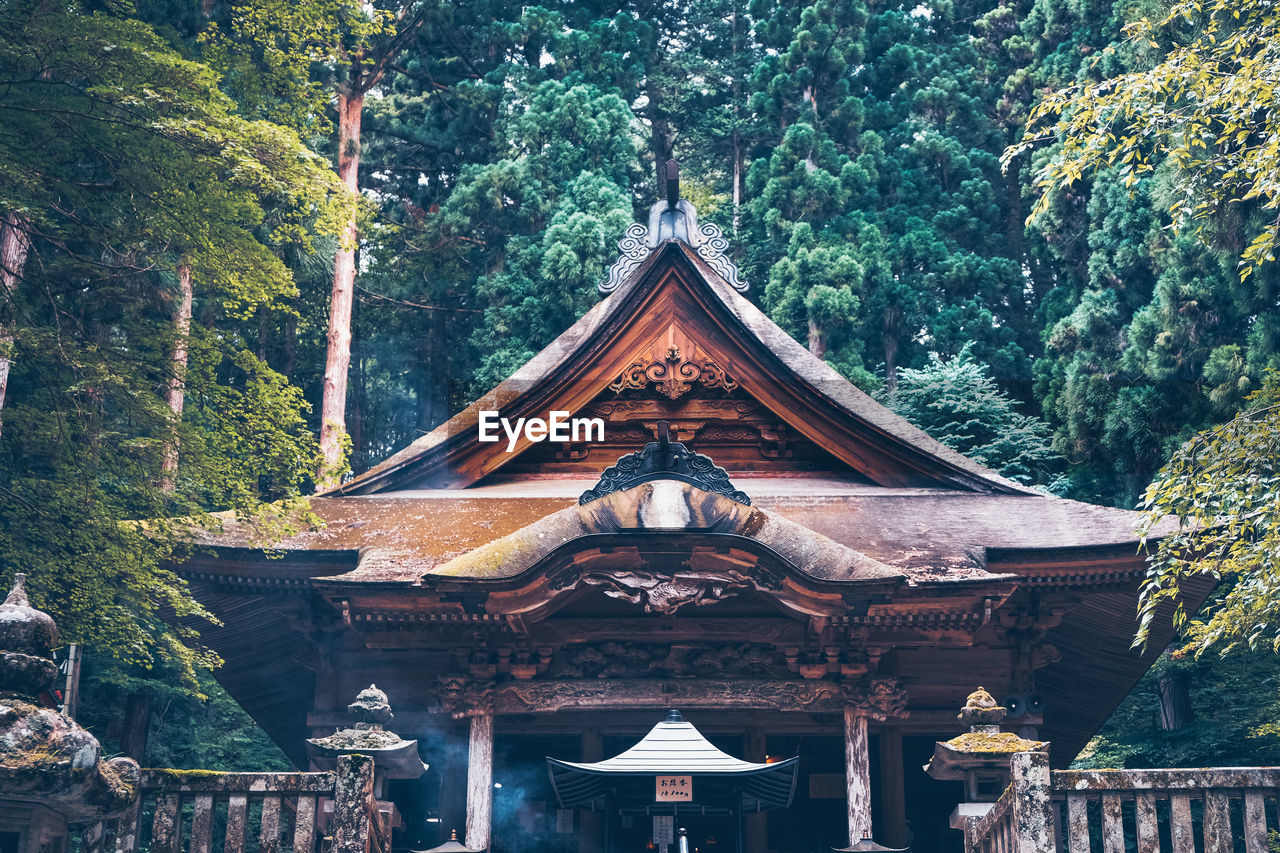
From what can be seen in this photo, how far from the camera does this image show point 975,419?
2142cm

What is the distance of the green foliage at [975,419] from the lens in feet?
68.9

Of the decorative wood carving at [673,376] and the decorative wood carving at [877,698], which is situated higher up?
the decorative wood carving at [673,376]

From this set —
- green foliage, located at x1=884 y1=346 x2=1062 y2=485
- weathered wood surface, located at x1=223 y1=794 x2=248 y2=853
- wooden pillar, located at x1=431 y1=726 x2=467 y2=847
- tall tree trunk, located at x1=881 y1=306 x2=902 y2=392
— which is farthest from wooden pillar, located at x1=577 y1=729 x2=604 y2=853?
tall tree trunk, located at x1=881 y1=306 x2=902 y2=392

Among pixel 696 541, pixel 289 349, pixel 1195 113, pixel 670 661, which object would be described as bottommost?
pixel 670 661

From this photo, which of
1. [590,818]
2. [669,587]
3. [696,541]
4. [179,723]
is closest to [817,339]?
[179,723]

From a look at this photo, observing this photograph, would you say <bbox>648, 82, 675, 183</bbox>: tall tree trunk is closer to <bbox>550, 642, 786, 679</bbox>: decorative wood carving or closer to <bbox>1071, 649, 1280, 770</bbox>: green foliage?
<bbox>1071, 649, 1280, 770</bbox>: green foliage

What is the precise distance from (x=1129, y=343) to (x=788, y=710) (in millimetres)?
11500

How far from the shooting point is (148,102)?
8.59 meters

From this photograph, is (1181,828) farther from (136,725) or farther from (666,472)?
(136,725)

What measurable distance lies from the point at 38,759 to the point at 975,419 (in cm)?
1779

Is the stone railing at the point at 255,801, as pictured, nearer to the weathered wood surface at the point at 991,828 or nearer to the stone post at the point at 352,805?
the stone post at the point at 352,805

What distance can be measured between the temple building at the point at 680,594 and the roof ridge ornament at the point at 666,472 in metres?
0.02

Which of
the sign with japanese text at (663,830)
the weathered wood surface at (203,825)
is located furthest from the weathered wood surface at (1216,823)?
the weathered wood surface at (203,825)

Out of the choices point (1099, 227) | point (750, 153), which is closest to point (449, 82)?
point (750, 153)
